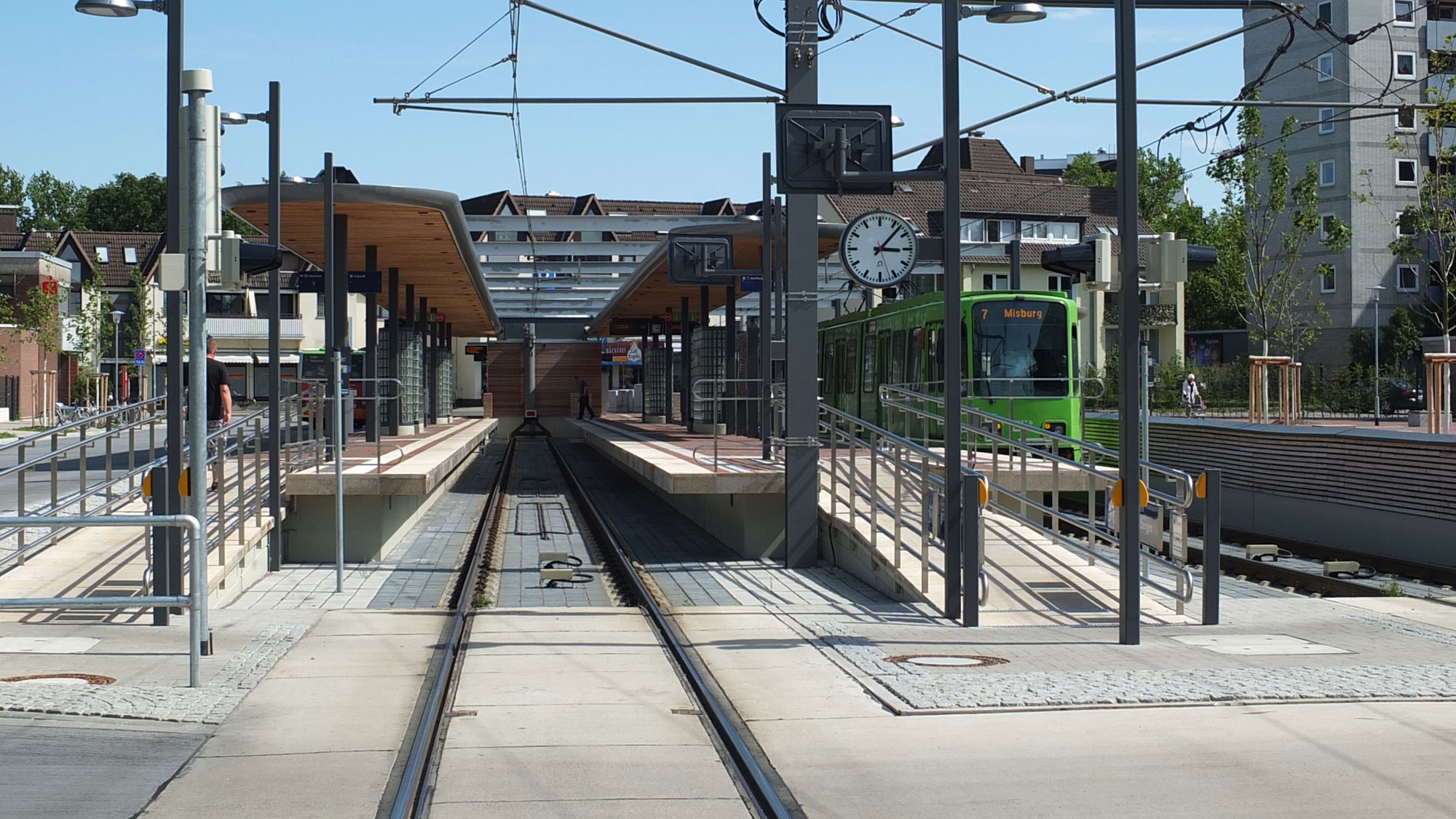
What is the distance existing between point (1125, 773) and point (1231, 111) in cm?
1398

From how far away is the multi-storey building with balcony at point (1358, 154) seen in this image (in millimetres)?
62406

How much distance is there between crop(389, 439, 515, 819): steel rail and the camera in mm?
5840

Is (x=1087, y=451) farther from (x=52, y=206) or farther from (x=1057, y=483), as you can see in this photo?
(x=52, y=206)

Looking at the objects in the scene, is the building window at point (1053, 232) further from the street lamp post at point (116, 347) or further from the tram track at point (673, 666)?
the tram track at point (673, 666)

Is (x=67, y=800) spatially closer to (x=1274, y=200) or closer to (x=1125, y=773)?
(x=1125, y=773)

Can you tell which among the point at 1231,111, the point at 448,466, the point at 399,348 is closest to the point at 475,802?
the point at 448,466

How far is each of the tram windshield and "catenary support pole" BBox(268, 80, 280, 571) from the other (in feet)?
38.7

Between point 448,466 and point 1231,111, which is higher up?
point 1231,111

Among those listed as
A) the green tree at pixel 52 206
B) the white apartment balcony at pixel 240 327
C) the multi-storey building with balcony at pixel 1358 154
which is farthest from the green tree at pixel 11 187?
the multi-storey building with balcony at pixel 1358 154

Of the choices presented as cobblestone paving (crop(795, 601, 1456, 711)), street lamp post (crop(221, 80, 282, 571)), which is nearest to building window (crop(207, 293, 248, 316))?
street lamp post (crop(221, 80, 282, 571))

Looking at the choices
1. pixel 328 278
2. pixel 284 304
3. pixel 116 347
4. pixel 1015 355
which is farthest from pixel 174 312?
pixel 284 304

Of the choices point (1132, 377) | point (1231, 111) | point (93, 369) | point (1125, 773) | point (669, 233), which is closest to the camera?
point (1125, 773)

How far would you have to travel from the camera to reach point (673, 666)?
923 centimetres

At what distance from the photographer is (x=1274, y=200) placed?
42.3m
